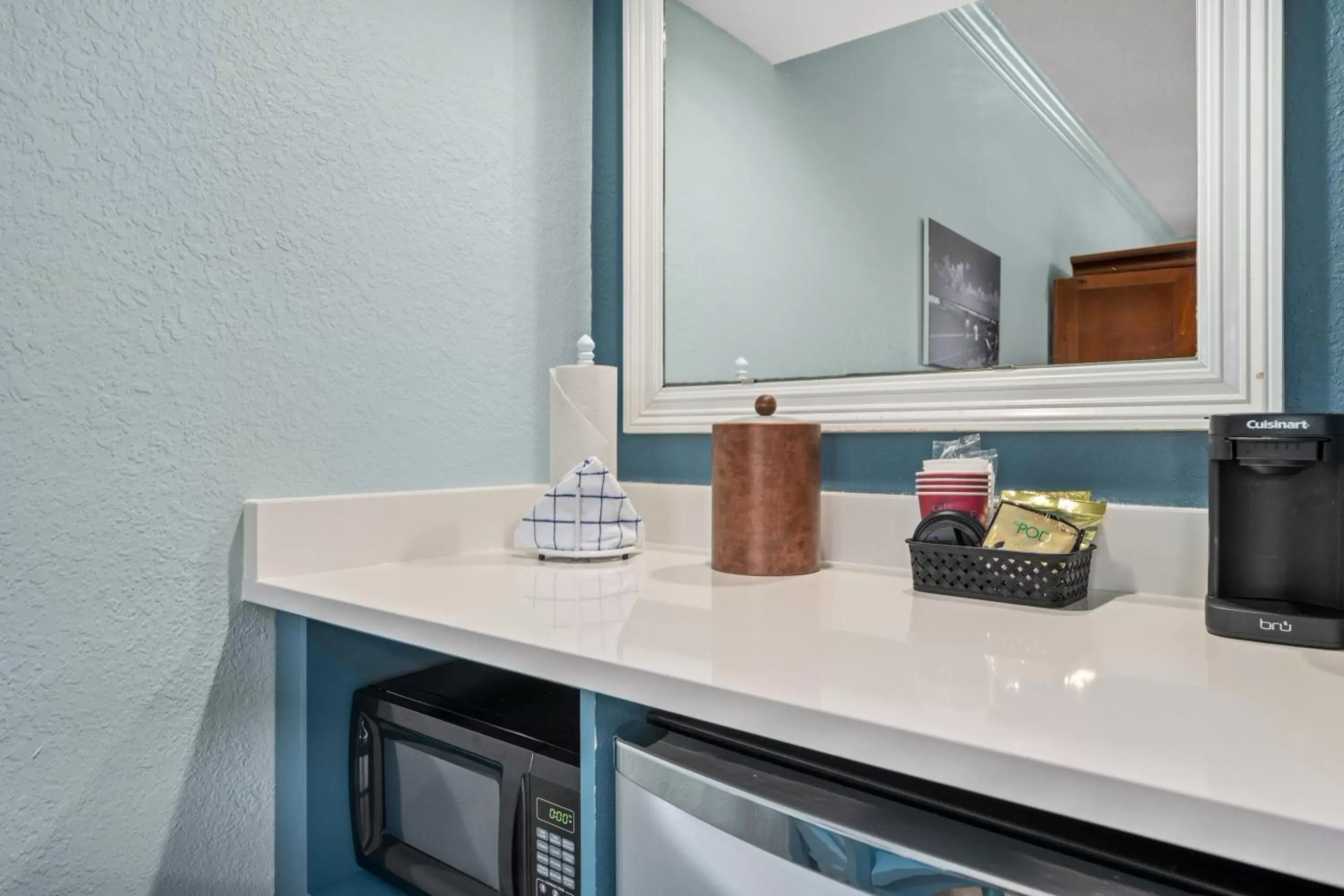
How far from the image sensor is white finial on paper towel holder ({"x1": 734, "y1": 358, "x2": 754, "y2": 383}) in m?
1.33

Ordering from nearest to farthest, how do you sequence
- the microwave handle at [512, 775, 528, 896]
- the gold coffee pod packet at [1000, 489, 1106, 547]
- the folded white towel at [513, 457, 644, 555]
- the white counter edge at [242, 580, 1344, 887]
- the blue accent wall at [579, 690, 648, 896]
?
the white counter edge at [242, 580, 1344, 887], the blue accent wall at [579, 690, 648, 896], the microwave handle at [512, 775, 528, 896], the gold coffee pod packet at [1000, 489, 1106, 547], the folded white towel at [513, 457, 644, 555]

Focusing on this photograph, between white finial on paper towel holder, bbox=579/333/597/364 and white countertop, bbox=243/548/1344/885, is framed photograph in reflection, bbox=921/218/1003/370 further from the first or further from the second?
white finial on paper towel holder, bbox=579/333/597/364

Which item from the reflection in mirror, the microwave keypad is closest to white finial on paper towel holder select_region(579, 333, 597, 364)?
the reflection in mirror

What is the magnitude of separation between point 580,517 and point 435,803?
1.40 ft

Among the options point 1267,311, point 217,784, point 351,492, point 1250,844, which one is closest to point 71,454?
point 351,492

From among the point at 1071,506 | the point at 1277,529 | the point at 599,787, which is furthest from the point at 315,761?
the point at 1277,529

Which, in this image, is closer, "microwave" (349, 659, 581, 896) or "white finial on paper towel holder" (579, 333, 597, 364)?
"microwave" (349, 659, 581, 896)

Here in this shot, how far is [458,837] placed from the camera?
91cm

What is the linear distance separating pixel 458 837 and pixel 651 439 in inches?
28.9

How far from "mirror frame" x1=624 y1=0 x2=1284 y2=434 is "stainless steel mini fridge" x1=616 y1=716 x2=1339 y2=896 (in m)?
0.61

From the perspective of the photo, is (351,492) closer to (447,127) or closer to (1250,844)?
(447,127)

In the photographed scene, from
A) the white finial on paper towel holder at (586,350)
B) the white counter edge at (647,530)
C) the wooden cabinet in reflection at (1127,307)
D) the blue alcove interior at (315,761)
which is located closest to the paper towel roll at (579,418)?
the white finial on paper towel holder at (586,350)

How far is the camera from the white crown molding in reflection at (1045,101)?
960mm

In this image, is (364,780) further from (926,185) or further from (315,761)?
(926,185)
